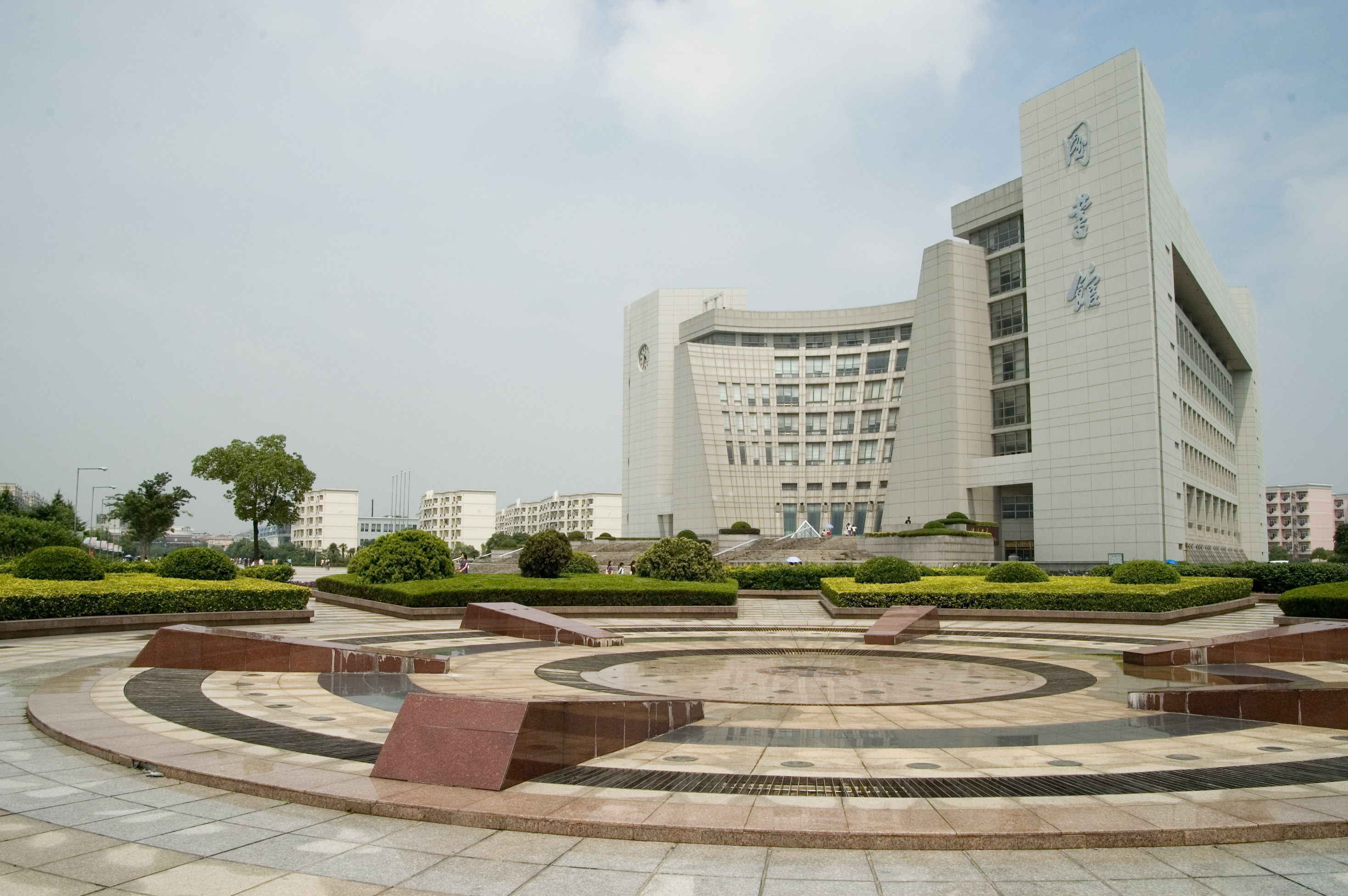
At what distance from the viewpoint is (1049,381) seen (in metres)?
54.3

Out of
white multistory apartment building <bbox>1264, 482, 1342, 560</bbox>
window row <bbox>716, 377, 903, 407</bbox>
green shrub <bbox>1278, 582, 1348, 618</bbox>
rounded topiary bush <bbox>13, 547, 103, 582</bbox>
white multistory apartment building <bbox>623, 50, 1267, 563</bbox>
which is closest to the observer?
rounded topiary bush <bbox>13, 547, 103, 582</bbox>

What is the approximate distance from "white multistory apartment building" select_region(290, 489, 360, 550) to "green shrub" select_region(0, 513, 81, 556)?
324 ft

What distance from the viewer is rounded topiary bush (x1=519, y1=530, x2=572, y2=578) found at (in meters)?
29.7

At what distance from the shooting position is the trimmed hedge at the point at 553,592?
86.1ft

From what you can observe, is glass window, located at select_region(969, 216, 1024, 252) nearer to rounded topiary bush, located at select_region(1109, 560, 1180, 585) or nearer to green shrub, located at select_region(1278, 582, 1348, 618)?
rounded topiary bush, located at select_region(1109, 560, 1180, 585)

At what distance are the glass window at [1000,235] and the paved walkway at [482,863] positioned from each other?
60.9 meters

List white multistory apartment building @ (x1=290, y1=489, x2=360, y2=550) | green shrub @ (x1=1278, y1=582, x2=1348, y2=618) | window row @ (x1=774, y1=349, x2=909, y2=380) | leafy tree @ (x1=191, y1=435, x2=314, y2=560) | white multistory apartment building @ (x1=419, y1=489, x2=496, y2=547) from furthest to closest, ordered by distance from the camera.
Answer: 1. white multistory apartment building @ (x1=419, y1=489, x2=496, y2=547)
2. white multistory apartment building @ (x1=290, y1=489, x2=360, y2=550)
3. window row @ (x1=774, y1=349, x2=909, y2=380)
4. leafy tree @ (x1=191, y1=435, x2=314, y2=560)
5. green shrub @ (x1=1278, y1=582, x2=1348, y2=618)

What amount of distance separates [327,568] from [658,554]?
5989cm

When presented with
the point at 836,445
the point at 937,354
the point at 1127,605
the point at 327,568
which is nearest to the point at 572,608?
the point at 1127,605

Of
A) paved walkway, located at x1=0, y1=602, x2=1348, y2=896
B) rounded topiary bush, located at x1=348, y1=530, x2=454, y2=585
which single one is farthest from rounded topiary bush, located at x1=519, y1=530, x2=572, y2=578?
paved walkway, located at x1=0, y1=602, x2=1348, y2=896

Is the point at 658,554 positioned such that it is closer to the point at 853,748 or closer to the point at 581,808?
the point at 853,748

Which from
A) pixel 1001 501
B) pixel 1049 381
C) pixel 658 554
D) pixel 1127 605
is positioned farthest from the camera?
pixel 1001 501

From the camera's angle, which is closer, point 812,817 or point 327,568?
point 812,817

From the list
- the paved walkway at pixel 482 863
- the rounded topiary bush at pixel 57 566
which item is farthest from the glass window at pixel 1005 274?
the paved walkway at pixel 482 863
